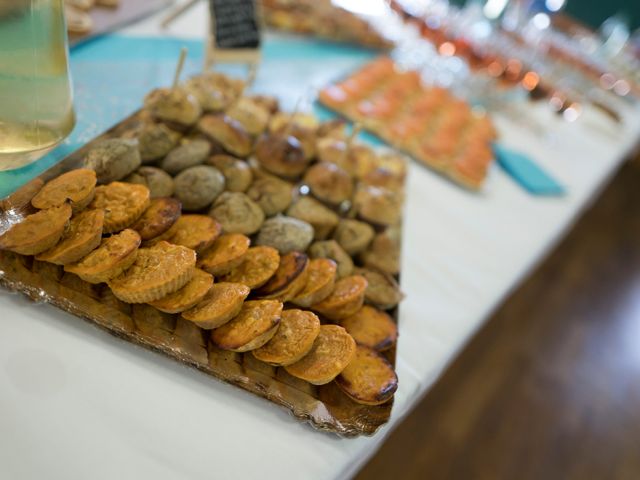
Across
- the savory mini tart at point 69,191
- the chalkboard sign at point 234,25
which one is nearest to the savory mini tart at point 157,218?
the savory mini tart at point 69,191

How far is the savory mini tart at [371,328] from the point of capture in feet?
3.65

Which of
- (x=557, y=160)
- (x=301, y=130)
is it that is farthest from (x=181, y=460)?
(x=557, y=160)

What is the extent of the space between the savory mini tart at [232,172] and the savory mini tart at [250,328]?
383mm

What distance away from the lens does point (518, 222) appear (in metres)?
1.99

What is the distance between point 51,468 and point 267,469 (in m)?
0.34

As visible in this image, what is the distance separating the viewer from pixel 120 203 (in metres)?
1.05

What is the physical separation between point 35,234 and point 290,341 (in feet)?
1.59

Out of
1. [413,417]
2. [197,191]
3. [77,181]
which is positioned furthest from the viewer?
[413,417]

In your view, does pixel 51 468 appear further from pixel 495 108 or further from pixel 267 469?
pixel 495 108

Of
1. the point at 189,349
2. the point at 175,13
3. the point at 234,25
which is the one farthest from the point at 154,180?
the point at 175,13

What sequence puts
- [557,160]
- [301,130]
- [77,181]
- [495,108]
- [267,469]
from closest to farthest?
[267,469]
[77,181]
[301,130]
[557,160]
[495,108]

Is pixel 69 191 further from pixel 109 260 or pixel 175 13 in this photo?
pixel 175 13

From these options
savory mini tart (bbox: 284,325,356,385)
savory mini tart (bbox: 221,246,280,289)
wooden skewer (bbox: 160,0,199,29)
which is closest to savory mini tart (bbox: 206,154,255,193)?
savory mini tart (bbox: 221,246,280,289)

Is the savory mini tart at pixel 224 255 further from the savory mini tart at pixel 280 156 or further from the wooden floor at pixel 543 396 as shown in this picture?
the wooden floor at pixel 543 396
